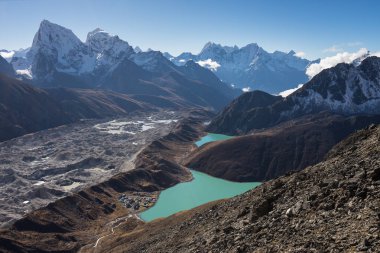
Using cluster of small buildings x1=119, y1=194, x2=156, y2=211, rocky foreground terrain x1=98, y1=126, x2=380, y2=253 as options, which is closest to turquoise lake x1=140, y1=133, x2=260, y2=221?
cluster of small buildings x1=119, y1=194, x2=156, y2=211

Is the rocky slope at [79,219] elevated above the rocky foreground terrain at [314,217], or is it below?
below

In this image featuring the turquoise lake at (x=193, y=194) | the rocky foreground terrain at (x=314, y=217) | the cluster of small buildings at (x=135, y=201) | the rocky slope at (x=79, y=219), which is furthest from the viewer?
the cluster of small buildings at (x=135, y=201)

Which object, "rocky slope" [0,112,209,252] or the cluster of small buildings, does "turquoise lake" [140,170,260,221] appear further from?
"rocky slope" [0,112,209,252]

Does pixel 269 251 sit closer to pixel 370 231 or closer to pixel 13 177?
pixel 370 231

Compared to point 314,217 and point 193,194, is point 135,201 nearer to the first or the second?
point 193,194

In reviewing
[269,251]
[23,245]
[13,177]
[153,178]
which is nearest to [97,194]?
[153,178]

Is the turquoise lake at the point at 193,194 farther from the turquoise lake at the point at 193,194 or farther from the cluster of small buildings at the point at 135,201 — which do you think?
the cluster of small buildings at the point at 135,201

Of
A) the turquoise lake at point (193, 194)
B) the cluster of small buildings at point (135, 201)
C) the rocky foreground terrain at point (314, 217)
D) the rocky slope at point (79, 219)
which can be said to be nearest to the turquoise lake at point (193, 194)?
the turquoise lake at point (193, 194)

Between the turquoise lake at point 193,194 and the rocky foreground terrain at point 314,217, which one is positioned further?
the turquoise lake at point 193,194
